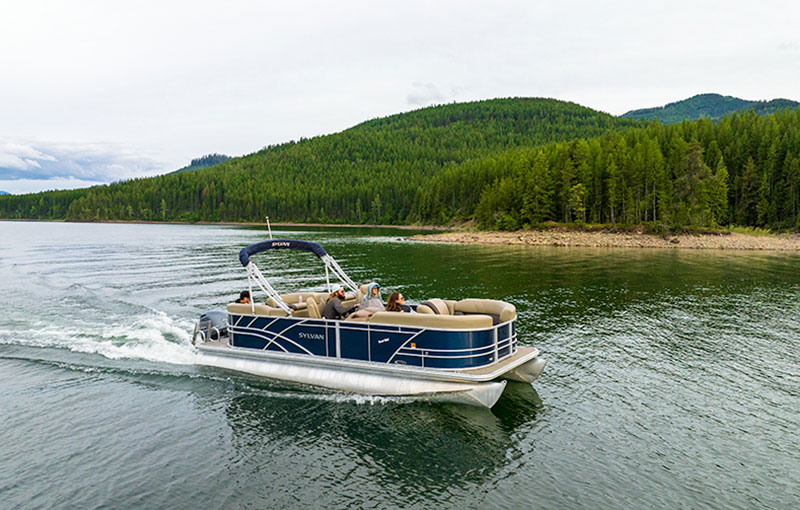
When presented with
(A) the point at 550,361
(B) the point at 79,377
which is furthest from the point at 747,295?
(B) the point at 79,377

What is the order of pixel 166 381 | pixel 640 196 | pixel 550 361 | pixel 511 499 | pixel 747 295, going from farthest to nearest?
pixel 640 196 < pixel 747 295 < pixel 550 361 < pixel 166 381 < pixel 511 499

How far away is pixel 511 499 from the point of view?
28.7ft

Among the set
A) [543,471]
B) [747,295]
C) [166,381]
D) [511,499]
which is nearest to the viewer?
[511,499]

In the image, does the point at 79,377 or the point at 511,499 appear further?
the point at 79,377

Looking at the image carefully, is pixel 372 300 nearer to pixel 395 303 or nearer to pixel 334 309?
pixel 395 303

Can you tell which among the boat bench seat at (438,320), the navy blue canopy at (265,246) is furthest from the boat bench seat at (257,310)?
the boat bench seat at (438,320)

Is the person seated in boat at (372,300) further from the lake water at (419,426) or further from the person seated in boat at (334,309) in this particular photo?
the lake water at (419,426)

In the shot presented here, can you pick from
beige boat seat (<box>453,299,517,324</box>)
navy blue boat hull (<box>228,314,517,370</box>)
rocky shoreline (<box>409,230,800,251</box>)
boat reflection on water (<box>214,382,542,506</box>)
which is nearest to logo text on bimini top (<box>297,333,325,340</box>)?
navy blue boat hull (<box>228,314,517,370</box>)

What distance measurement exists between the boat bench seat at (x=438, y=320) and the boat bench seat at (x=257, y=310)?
392 cm

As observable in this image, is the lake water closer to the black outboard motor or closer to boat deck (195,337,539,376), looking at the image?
the black outboard motor

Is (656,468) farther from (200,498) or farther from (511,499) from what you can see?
(200,498)

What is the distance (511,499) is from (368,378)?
18.2 ft

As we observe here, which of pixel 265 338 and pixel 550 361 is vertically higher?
pixel 265 338

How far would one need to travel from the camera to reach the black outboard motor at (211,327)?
56.3 ft
